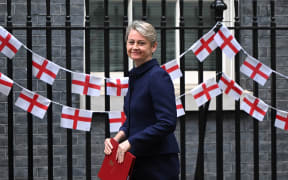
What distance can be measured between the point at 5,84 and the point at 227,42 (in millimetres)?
1856

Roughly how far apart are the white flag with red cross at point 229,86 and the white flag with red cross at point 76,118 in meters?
1.17

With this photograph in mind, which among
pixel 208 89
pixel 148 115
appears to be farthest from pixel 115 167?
pixel 208 89

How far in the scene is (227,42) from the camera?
4102 millimetres

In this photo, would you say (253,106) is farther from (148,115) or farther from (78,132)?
(78,132)

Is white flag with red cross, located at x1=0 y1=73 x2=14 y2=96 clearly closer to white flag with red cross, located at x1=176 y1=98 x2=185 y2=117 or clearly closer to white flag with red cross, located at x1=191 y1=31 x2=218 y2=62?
white flag with red cross, located at x1=176 y1=98 x2=185 y2=117

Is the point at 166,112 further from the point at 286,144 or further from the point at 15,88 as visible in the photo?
the point at 286,144

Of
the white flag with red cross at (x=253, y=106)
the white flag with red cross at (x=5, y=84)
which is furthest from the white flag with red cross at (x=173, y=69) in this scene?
the white flag with red cross at (x=5, y=84)

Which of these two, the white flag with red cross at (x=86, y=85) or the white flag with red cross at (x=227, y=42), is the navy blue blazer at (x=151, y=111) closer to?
the white flag with red cross at (x=86, y=85)

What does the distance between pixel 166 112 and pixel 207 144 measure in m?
3.39

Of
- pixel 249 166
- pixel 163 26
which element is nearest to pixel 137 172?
pixel 163 26

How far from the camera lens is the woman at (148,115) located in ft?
8.94

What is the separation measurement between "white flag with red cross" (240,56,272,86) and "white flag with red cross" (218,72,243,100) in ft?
0.45

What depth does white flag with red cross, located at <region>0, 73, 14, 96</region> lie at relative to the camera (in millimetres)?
3830

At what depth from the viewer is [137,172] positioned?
2.89 meters
